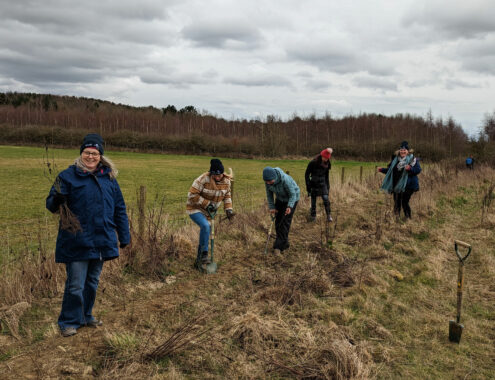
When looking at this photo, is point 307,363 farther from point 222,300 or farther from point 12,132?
point 12,132

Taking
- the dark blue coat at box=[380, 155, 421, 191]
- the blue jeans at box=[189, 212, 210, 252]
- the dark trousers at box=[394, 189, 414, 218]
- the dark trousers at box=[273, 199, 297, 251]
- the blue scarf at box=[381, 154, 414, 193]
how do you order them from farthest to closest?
1. the dark trousers at box=[394, 189, 414, 218]
2. the blue scarf at box=[381, 154, 414, 193]
3. the dark blue coat at box=[380, 155, 421, 191]
4. the dark trousers at box=[273, 199, 297, 251]
5. the blue jeans at box=[189, 212, 210, 252]

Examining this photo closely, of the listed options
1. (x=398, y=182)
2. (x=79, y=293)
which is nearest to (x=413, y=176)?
(x=398, y=182)

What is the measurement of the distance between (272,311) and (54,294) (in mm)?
2776

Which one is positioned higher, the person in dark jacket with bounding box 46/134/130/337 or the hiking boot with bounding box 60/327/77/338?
the person in dark jacket with bounding box 46/134/130/337

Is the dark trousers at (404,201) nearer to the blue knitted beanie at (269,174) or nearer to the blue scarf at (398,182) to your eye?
the blue scarf at (398,182)

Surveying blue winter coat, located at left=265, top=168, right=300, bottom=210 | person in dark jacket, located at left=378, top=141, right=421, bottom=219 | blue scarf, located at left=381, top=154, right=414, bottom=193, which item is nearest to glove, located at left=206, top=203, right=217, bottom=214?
blue winter coat, located at left=265, top=168, right=300, bottom=210

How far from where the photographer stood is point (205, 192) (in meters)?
6.04

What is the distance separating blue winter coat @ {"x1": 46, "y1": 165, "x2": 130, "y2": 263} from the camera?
381 cm

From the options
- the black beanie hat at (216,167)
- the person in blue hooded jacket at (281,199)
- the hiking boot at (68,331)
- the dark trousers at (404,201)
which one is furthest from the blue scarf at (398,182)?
the hiking boot at (68,331)

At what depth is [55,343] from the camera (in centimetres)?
378

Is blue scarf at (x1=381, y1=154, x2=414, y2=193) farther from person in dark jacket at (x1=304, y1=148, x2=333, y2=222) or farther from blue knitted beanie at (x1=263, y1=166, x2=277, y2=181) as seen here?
blue knitted beanie at (x1=263, y1=166, x2=277, y2=181)

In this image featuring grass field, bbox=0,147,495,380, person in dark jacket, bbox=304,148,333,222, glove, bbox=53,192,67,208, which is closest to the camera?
grass field, bbox=0,147,495,380

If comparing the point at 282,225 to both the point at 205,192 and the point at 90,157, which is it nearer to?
the point at 205,192

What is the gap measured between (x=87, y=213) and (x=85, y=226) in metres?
0.13
